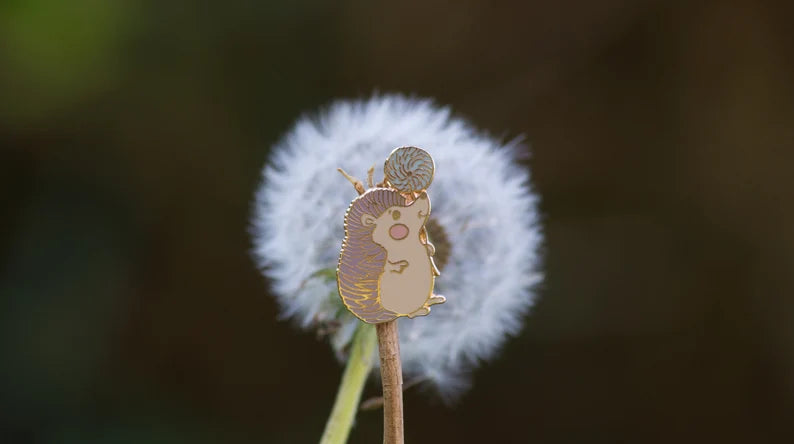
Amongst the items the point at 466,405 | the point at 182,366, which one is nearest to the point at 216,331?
the point at 182,366

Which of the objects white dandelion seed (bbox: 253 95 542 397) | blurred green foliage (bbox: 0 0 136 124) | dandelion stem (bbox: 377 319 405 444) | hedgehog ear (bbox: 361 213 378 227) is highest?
blurred green foliage (bbox: 0 0 136 124)

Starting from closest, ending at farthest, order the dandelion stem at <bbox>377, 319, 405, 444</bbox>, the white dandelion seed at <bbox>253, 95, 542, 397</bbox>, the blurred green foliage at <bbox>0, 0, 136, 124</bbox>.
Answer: the dandelion stem at <bbox>377, 319, 405, 444</bbox>
the white dandelion seed at <bbox>253, 95, 542, 397</bbox>
the blurred green foliage at <bbox>0, 0, 136, 124</bbox>

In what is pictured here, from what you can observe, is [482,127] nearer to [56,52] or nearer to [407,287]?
[56,52]

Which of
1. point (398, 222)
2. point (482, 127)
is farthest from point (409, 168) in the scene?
point (482, 127)

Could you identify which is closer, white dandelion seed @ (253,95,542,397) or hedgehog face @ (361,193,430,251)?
hedgehog face @ (361,193,430,251)

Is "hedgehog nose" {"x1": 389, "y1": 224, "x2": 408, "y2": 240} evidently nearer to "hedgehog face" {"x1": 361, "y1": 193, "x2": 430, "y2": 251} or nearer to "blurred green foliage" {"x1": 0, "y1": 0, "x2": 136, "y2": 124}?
"hedgehog face" {"x1": 361, "y1": 193, "x2": 430, "y2": 251}

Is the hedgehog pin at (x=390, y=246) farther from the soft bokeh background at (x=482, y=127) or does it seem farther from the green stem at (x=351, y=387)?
the soft bokeh background at (x=482, y=127)

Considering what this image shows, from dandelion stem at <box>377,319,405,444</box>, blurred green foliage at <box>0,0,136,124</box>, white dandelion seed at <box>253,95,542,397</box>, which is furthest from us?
blurred green foliage at <box>0,0,136,124</box>

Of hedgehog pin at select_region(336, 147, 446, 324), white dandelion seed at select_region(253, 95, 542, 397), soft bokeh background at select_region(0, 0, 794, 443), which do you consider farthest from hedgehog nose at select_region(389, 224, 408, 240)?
soft bokeh background at select_region(0, 0, 794, 443)
